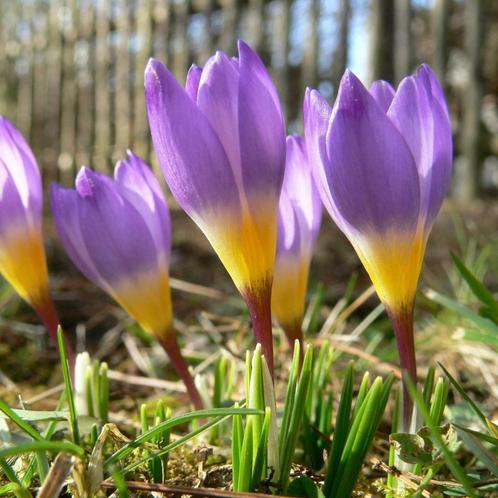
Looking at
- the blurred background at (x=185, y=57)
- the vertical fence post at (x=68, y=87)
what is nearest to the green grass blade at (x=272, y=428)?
the blurred background at (x=185, y=57)

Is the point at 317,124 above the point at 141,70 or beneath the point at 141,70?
beneath

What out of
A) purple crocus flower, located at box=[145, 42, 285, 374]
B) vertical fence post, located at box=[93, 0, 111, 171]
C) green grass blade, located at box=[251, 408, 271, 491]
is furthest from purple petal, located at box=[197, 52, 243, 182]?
vertical fence post, located at box=[93, 0, 111, 171]

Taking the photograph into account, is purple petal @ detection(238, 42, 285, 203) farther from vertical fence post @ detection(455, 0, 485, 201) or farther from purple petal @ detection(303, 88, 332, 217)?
vertical fence post @ detection(455, 0, 485, 201)

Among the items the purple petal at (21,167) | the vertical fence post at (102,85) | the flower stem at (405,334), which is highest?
the vertical fence post at (102,85)

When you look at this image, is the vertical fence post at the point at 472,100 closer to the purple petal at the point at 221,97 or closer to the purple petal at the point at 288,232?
the purple petal at the point at 288,232

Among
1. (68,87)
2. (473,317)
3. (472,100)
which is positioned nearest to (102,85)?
(68,87)

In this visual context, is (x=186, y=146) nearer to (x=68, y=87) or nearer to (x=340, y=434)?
(x=340, y=434)

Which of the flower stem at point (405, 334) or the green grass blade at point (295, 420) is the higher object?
the flower stem at point (405, 334)

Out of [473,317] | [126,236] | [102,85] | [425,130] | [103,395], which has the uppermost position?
[102,85]
